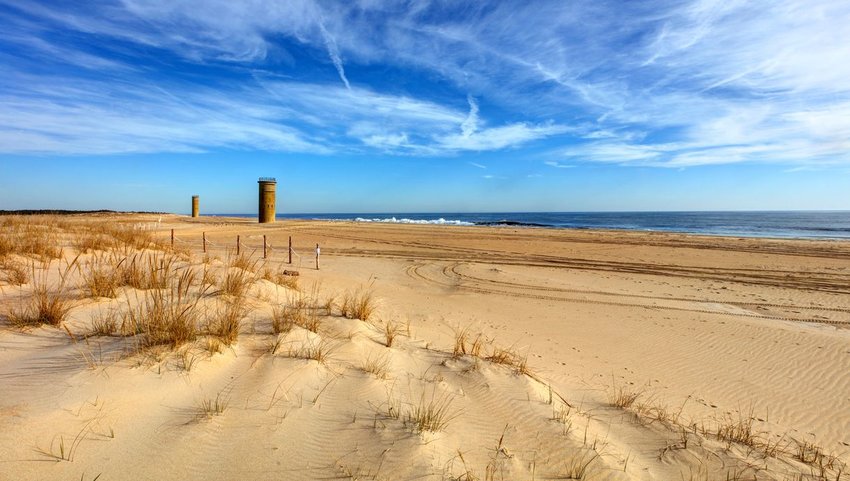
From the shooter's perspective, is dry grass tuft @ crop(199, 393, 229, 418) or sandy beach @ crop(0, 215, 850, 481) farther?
dry grass tuft @ crop(199, 393, 229, 418)

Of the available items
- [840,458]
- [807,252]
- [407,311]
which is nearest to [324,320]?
[407,311]

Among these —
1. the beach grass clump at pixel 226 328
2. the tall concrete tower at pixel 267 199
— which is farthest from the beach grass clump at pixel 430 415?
the tall concrete tower at pixel 267 199

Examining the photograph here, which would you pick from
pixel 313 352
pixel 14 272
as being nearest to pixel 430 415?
pixel 313 352

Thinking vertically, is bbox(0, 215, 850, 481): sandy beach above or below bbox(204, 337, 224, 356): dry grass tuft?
below

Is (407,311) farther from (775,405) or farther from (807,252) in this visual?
(807,252)

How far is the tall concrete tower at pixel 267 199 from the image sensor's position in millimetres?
34156

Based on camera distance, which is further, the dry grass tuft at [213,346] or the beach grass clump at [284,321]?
the beach grass clump at [284,321]

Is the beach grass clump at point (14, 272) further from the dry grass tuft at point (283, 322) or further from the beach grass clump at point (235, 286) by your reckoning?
the dry grass tuft at point (283, 322)

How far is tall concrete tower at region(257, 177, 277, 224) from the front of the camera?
3416cm

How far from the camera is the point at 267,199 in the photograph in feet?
114

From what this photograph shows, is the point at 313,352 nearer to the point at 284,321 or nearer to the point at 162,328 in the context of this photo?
the point at 284,321

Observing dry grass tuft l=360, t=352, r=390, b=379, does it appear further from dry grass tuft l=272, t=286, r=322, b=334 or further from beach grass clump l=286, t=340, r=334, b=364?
dry grass tuft l=272, t=286, r=322, b=334

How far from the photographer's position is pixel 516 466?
105 inches

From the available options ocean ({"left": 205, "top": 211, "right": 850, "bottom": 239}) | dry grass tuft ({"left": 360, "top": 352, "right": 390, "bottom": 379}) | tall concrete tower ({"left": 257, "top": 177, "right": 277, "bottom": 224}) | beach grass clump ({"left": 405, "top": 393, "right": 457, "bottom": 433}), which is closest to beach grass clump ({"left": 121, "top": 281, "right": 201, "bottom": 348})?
dry grass tuft ({"left": 360, "top": 352, "right": 390, "bottom": 379})
